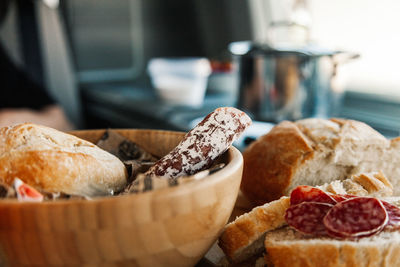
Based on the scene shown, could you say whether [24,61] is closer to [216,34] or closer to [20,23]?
[20,23]

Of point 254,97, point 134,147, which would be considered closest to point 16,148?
point 134,147

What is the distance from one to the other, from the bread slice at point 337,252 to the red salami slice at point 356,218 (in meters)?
0.02

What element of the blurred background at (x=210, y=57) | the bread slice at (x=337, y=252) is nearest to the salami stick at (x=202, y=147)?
the bread slice at (x=337, y=252)

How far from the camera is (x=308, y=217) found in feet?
2.36

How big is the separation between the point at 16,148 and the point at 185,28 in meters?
3.06

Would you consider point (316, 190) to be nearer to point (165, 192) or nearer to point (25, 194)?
point (165, 192)

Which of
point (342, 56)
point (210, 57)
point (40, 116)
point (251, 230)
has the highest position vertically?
point (342, 56)

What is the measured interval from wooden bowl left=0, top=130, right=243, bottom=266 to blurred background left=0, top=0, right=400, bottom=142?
3.18ft

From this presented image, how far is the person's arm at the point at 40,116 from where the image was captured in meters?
2.82

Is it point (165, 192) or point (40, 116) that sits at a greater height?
point (165, 192)

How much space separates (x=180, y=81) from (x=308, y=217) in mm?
1780

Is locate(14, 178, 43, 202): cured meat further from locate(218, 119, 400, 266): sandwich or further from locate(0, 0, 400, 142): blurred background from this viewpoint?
locate(0, 0, 400, 142): blurred background

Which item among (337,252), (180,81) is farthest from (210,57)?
(337,252)

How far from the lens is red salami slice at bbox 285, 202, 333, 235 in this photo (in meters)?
0.71
